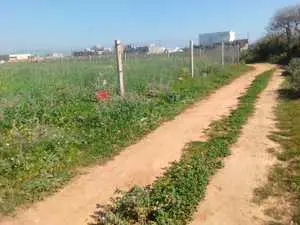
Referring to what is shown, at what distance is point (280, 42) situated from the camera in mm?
41875

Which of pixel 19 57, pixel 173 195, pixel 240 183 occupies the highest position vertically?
pixel 173 195

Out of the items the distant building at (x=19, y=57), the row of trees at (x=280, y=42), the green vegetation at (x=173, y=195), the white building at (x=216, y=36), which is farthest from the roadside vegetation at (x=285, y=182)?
the white building at (x=216, y=36)

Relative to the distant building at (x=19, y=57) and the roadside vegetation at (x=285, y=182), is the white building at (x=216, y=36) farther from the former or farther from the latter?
the roadside vegetation at (x=285, y=182)

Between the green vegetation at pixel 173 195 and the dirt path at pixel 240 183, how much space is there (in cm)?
12

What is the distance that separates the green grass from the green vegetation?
0.75 metres

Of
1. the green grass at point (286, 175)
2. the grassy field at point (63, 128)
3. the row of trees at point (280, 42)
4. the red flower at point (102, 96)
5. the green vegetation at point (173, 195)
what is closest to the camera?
the green vegetation at point (173, 195)

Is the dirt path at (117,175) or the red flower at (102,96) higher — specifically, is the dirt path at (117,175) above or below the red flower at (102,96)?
below

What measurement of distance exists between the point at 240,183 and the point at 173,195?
3.85 ft

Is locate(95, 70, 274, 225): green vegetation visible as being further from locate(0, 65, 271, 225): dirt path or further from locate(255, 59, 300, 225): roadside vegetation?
locate(255, 59, 300, 225): roadside vegetation

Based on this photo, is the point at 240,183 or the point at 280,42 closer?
the point at 240,183

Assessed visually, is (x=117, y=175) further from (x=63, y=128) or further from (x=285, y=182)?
(x=63, y=128)

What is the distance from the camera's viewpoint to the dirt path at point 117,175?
16.0 ft

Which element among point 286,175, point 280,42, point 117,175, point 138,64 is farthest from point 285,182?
point 280,42

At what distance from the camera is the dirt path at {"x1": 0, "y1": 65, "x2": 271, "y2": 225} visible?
16.0ft
